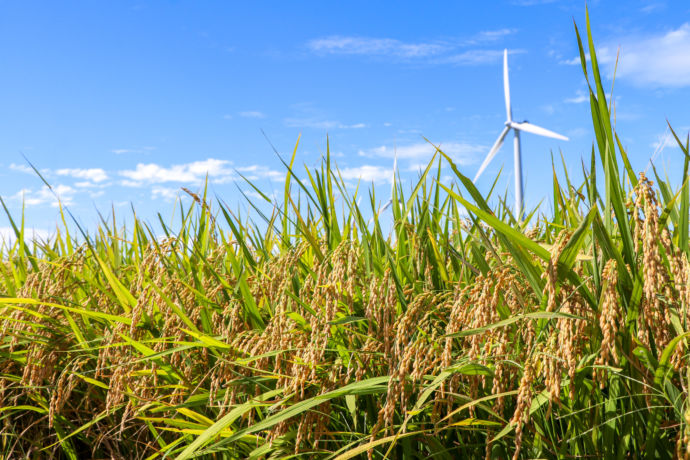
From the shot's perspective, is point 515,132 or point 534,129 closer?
point 534,129

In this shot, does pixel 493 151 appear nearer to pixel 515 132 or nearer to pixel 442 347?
pixel 515 132

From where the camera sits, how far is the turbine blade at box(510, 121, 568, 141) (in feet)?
42.1

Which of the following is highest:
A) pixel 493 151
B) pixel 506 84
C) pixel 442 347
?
pixel 506 84

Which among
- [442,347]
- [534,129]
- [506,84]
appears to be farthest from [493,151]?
[442,347]

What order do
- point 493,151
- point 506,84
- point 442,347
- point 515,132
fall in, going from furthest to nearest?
point 506,84 < point 515,132 < point 493,151 < point 442,347

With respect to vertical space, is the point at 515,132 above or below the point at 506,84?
below

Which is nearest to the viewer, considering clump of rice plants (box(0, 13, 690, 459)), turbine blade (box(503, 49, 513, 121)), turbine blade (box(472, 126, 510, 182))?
clump of rice plants (box(0, 13, 690, 459))

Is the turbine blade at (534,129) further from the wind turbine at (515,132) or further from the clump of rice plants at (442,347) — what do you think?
the clump of rice plants at (442,347)

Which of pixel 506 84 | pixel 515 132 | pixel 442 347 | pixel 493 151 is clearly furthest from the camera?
pixel 506 84

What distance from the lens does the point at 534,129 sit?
1374 centimetres

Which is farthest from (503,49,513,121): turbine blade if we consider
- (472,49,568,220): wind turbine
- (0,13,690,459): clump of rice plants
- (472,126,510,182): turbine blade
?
(0,13,690,459): clump of rice plants

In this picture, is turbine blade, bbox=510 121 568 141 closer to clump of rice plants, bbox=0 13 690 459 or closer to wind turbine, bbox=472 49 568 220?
wind turbine, bbox=472 49 568 220

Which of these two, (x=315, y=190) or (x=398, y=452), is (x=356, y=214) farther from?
(x=398, y=452)

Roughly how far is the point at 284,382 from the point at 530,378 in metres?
0.96
